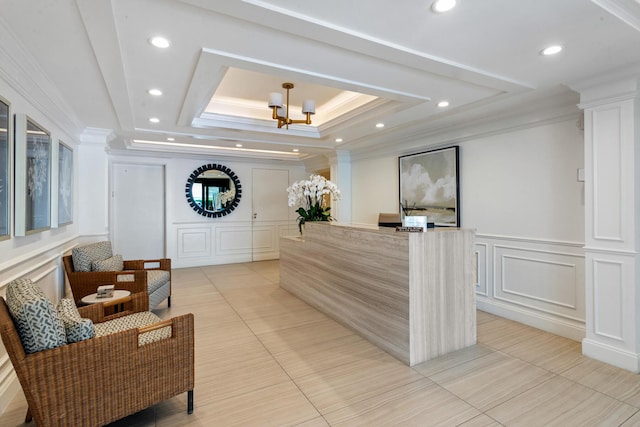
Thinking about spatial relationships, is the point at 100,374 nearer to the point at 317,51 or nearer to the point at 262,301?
the point at 317,51

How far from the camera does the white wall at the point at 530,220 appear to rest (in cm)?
312

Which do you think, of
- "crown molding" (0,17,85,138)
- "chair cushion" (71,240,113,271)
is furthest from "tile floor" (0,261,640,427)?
"crown molding" (0,17,85,138)

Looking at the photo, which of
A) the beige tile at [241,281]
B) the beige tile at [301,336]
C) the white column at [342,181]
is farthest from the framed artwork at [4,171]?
the white column at [342,181]

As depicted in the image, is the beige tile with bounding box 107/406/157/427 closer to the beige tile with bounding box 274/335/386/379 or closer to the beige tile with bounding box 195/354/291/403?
the beige tile with bounding box 195/354/291/403

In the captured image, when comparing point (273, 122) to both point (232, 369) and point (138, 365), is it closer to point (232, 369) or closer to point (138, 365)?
point (232, 369)

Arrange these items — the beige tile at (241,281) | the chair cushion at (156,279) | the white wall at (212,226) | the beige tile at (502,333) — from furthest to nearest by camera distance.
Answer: the white wall at (212,226) < the beige tile at (241,281) < the chair cushion at (156,279) < the beige tile at (502,333)

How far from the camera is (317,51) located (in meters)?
2.18

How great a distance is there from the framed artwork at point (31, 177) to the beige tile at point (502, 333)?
3.99m

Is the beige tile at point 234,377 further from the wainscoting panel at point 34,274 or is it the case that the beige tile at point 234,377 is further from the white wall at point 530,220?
the white wall at point 530,220

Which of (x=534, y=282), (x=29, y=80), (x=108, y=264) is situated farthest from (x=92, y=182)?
(x=534, y=282)

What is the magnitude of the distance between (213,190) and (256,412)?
18.0ft

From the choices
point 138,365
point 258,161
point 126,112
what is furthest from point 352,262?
point 258,161

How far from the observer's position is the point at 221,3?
5.24 feet

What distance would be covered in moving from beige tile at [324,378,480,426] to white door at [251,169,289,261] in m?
5.55
